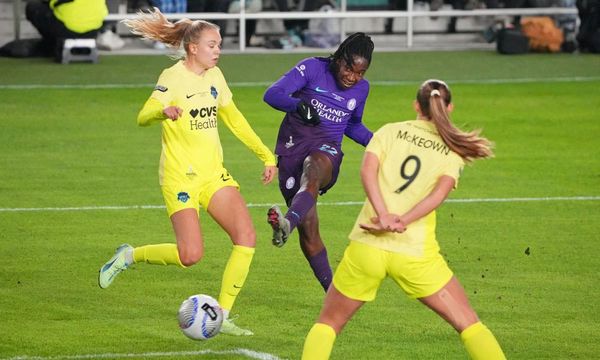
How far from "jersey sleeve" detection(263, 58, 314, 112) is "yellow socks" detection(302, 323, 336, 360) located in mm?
3157

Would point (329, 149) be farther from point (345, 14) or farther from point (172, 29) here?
point (345, 14)

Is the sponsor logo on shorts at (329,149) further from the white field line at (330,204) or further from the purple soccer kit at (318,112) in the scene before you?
the white field line at (330,204)

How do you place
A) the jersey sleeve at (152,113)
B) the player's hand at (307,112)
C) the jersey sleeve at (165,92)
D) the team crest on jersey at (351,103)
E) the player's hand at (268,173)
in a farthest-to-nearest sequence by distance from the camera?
the team crest on jersey at (351,103) < the player's hand at (307,112) < the player's hand at (268,173) < the jersey sleeve at (165,92) < the jersey sleeve at (152,113)

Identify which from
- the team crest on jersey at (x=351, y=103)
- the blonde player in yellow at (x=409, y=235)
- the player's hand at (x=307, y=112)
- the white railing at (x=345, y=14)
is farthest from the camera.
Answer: the white railing at (x=345, y=14)

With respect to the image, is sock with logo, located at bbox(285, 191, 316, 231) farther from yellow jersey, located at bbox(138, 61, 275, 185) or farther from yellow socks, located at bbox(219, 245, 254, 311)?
yellow jersey, located at bbox(138, 61, 275, 185)

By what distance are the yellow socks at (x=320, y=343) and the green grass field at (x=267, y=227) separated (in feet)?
5.54

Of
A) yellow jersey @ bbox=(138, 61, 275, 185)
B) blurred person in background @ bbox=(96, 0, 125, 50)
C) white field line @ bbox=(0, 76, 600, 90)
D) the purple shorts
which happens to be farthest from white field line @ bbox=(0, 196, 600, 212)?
blurred person in background @ bbox=(96, 0, 125, 50)

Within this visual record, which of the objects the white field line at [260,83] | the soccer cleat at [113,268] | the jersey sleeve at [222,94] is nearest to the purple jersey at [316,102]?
the jersey sleeve at [222,94]

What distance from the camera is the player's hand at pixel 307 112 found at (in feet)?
34.9

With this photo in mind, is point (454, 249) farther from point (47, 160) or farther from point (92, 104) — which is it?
point (92, 104)

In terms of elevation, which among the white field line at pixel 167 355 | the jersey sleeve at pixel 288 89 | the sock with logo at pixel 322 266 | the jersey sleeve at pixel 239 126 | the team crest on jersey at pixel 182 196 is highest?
the jersey sleeve at pixel 288 89

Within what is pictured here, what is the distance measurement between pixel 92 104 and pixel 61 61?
4233mm

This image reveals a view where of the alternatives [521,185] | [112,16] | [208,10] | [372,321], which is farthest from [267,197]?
[208,10]

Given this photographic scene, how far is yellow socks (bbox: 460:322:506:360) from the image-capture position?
7.80m
